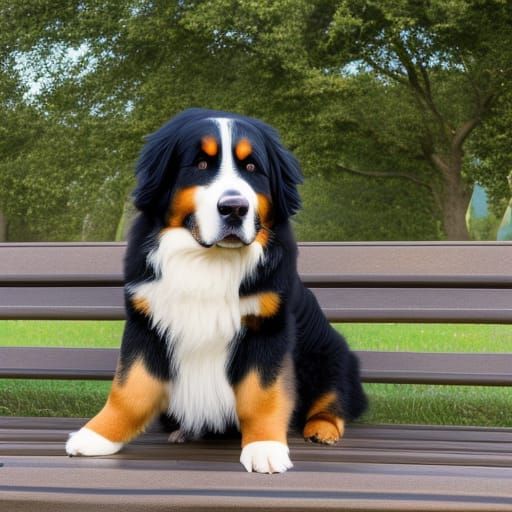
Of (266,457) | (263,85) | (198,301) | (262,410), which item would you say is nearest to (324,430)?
(262,410)

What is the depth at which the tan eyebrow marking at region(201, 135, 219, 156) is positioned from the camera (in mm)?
2156

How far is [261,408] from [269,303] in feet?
0.99

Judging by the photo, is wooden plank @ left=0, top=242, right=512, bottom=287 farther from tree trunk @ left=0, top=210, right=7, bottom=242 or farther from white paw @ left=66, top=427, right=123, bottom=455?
tree trunk @ left=0, top=210, right=7, bottom=242

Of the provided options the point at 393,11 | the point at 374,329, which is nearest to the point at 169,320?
the point at 374,329

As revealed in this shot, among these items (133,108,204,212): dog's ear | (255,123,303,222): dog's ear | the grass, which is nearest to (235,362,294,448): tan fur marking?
(255,123,303,222): dog's ear

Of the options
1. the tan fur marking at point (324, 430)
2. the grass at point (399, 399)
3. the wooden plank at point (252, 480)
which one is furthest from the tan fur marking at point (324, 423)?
the grass at point (399, 399)

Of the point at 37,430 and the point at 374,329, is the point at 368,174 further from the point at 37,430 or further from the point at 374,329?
the point at 37,430

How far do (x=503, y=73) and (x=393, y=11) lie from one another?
3.10 m

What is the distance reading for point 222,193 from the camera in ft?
6.79

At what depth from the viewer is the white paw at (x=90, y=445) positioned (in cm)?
221

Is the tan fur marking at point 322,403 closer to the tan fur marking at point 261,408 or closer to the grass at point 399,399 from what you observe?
the tan fur marking at point 261,408

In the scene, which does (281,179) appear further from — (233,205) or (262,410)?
(262,410)

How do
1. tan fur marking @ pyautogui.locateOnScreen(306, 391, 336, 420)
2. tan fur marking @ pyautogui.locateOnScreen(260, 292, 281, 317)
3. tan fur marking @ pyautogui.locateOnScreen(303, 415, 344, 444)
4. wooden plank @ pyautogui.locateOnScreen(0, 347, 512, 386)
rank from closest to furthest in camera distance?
tan fur marking @ pyautogui.locateOnScreen(260, 292, 281, 317) → tan fur marking @ pyautogui.locateOnScreen(303, 415, 344, 444) → tan fur marking @ pyautogui.locateOnScreen(306, 391, 336, 420) → wooden plank @ pyautogui.locateOnScreen(0, 347, 512, 386)

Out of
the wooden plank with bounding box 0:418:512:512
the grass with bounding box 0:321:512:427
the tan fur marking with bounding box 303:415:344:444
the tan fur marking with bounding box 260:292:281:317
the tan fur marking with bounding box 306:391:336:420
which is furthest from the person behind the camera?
the grass with bounding box 0:321:512:427
